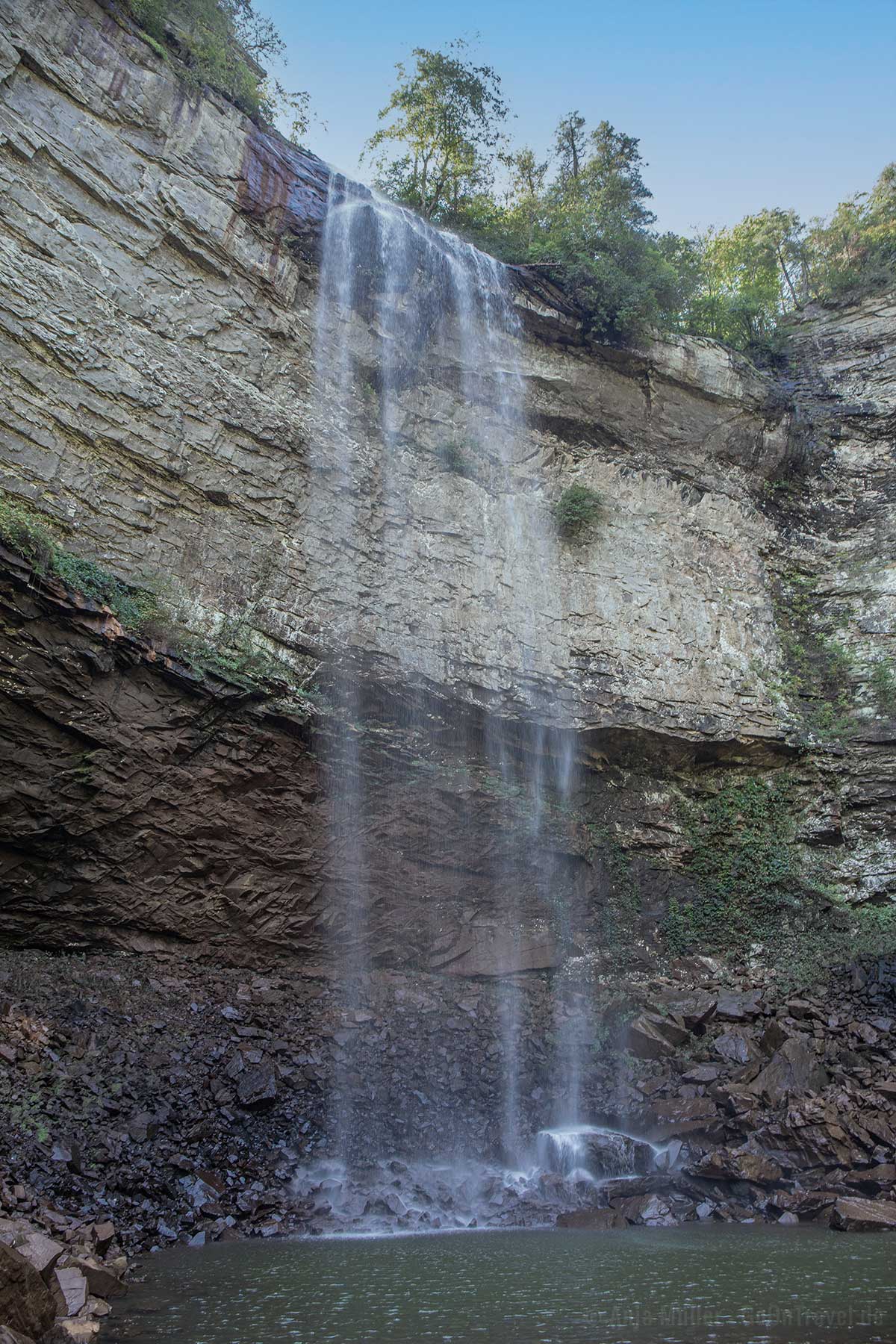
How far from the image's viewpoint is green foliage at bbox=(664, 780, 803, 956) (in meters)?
12.1

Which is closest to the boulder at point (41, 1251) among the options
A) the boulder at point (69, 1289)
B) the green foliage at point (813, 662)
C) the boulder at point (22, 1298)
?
the boulder at point (69, 1289)

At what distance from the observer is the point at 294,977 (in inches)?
408

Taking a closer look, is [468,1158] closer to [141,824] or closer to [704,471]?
[141,824]

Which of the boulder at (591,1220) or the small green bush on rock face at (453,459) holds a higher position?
the small green bush on rock face at (453,459)

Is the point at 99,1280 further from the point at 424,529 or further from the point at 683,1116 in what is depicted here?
the point at 424,529

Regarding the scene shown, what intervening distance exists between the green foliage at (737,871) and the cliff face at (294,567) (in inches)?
14.9

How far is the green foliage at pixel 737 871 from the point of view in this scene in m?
12.1

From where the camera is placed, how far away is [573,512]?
44.8ft

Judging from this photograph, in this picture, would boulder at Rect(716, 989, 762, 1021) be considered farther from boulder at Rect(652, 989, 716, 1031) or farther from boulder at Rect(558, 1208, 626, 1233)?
boulder at Rect(558, 1208, 626, 1233)

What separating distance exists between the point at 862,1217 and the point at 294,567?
30.8 feet

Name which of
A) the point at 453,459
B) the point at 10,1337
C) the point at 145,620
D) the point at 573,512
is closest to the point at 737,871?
the point at 573,512

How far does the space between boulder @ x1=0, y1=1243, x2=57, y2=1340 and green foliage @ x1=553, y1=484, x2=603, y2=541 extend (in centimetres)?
1171

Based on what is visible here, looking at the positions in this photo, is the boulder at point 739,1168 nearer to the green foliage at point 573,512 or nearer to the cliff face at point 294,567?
the cliff face at point 294,567

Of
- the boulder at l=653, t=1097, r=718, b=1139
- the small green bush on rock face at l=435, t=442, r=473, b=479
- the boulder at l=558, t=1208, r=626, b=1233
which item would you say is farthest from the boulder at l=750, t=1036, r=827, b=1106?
the small green bush on rock face at l=435, t=442, r=473, b=479
